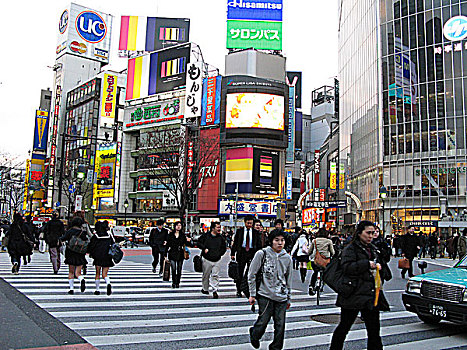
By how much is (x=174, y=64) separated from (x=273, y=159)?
920 inches

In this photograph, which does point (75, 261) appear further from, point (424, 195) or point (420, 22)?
point (420, 22)

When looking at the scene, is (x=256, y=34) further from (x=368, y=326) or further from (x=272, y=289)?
(x=368, y=326)

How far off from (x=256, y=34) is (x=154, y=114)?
2186 cm

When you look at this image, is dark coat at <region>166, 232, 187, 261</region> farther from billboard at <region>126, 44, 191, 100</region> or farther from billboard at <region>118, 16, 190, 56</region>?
billboard at <region>118, 16, 190, 56</region>

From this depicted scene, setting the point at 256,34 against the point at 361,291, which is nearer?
the point at 361,291

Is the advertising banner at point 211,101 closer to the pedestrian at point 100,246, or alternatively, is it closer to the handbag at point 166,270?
the handbag at point 166,270

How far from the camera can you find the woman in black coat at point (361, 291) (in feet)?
17.5

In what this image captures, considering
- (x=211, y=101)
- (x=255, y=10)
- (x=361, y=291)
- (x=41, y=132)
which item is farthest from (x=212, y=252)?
(x=41, y=132)

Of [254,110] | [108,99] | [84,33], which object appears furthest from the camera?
[84,33]

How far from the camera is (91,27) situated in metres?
112

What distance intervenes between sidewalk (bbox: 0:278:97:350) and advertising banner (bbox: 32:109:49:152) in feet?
369

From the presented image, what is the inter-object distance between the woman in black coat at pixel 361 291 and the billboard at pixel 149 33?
300ft

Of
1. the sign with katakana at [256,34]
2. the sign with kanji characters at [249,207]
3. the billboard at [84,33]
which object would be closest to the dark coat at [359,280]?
the sign with kanji characters at [249,207]

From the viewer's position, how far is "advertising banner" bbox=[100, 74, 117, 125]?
89875mm
